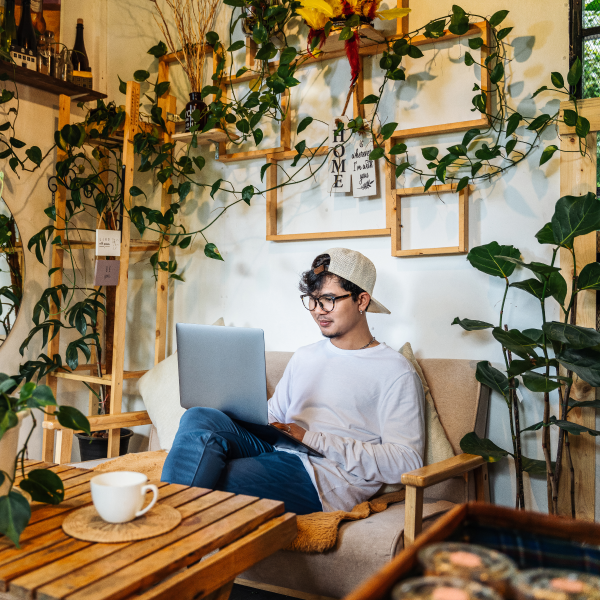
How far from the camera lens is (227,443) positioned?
5.93ft

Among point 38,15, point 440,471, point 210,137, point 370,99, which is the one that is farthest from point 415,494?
point 38,15

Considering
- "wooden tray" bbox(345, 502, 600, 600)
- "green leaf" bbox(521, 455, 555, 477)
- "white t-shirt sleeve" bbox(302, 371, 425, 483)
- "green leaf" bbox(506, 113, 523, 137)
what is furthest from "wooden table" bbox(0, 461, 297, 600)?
"green leaf" bbox(506, 113, 523, 137)

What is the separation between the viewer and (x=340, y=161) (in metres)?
2.58

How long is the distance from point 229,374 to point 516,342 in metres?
0.92

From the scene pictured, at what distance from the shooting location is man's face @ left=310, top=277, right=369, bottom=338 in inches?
87.0

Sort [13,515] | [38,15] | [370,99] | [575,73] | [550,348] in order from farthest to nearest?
[38,15], [370,99], [550,348], [575,73], [13,515]

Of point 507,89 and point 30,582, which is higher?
point 507,89

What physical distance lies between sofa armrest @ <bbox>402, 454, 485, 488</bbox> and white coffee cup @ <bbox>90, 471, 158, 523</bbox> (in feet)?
2.42

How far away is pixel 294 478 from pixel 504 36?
5.71ft

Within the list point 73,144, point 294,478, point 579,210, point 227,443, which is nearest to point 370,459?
point 294,478

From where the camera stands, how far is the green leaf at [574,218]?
1.81 m

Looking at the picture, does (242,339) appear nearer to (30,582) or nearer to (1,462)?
(1,462)

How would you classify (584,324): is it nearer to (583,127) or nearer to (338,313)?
(583,127)

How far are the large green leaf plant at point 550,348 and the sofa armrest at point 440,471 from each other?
6 centimetres
